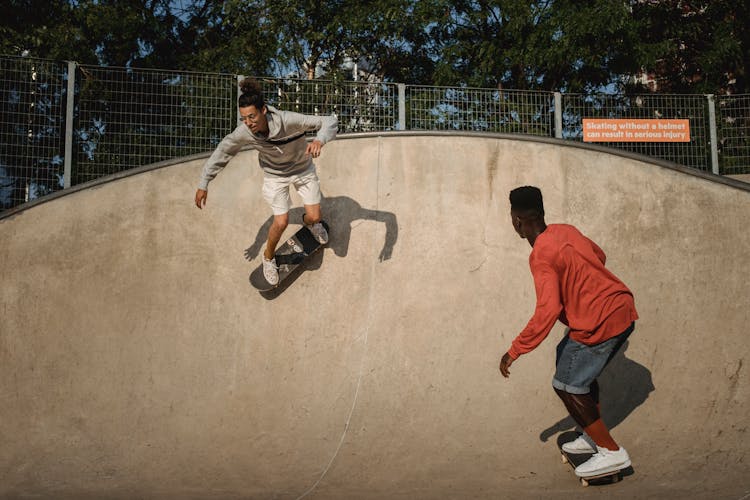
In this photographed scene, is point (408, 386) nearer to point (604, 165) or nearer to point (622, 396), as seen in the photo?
point (622, 396)

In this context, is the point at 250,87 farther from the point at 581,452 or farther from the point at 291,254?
the point at 581,452

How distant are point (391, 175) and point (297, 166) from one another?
160 cm

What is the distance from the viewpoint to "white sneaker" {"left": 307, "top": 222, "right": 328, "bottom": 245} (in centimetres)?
645

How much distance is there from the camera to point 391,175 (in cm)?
723

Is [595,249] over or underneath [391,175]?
underneath

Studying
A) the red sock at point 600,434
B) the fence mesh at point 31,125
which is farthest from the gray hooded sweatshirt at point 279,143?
the fence mesh at point 31,125

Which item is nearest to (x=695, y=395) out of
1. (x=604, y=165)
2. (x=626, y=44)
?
(x=604, y=165)

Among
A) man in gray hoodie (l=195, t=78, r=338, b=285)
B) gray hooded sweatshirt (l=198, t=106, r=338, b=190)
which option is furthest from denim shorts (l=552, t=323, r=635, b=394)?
gray hooded sweatshirt (l=198, t=106, r=338, b=190)

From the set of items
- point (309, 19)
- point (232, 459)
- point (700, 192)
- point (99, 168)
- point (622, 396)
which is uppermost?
point (309, 19)

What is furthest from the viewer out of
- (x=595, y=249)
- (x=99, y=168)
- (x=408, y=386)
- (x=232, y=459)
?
(x=99, y=168)

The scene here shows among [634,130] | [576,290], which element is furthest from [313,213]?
[634,130]

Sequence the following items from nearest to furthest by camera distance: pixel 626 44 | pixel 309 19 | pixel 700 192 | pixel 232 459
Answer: pixel 232 459, pixel 700 192, pixel 626 44, pixel 309 19

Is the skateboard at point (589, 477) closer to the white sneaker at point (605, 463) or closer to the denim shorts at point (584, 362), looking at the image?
the white sneaker at point (605, 463)

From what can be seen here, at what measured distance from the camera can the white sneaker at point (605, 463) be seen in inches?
158
